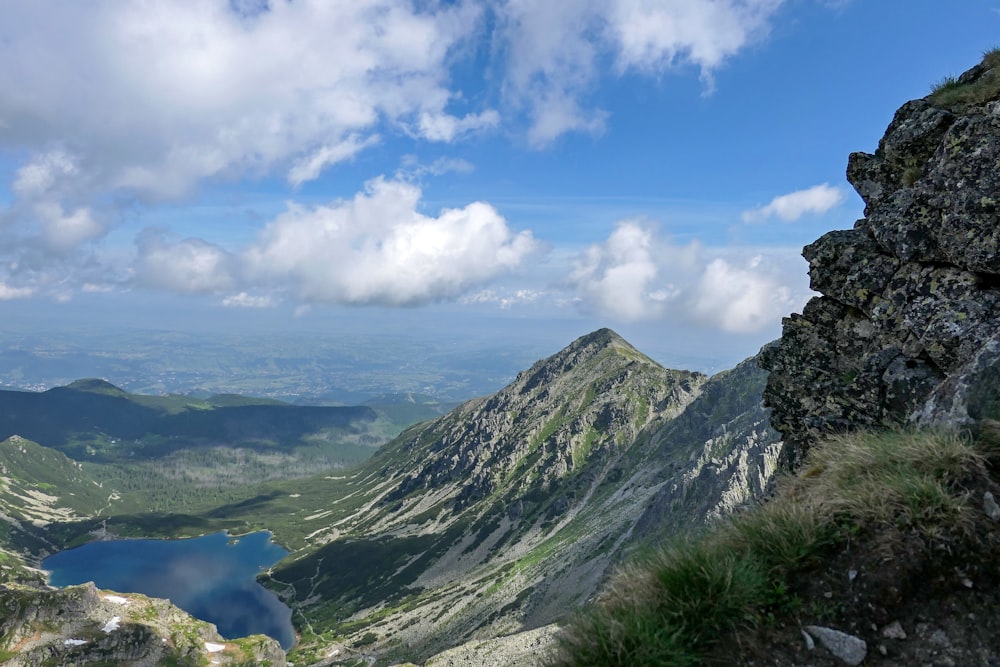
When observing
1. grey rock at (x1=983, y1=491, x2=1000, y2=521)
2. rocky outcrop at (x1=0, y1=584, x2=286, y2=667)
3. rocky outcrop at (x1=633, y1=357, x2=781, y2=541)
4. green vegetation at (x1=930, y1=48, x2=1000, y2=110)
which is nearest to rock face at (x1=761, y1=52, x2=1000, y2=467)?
green vegetation at (x1=930, y1=48, x2=1000, y2=110)

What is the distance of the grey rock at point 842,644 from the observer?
6.70 metres

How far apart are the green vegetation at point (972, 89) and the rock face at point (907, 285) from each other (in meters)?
0.06

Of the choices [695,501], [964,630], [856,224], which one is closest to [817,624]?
[964,630]

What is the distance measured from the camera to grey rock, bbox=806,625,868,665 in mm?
6695

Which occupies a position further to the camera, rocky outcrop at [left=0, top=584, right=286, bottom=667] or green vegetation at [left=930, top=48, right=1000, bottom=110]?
rocky outcrop at [left=0, top=584, right=286, bottom=667]

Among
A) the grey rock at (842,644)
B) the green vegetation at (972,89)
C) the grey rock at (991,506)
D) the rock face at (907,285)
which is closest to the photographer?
the grey rock at (842,644)

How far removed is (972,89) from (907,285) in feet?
29.6

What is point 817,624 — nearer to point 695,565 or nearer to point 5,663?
point 695,565

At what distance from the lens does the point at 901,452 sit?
848 centimetres

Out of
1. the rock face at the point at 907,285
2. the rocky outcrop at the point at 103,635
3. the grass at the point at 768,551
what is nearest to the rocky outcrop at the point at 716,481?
the rock face at the point at 907,285

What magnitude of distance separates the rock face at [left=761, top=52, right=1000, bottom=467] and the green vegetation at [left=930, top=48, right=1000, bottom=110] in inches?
2.3

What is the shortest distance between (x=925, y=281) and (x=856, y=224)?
564cm

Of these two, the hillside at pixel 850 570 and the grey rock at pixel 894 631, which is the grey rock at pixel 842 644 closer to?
the hillside at pixel 850 570

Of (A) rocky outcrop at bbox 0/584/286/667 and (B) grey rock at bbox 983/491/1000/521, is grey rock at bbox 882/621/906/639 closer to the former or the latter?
(B) grey rock at bbox 983/491/1000/521
